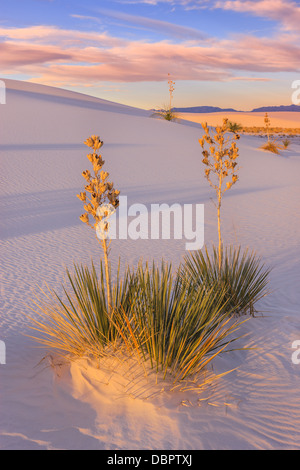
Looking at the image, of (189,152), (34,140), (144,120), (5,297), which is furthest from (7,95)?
(5,297)

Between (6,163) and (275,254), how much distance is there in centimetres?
780

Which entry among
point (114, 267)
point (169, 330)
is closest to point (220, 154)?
point (169, 330)

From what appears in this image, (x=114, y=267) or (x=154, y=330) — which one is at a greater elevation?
(x=154, y=330)

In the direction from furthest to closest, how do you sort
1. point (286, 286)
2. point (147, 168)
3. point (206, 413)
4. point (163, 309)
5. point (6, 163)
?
point (147, 168)
point (6, 163)
point (286, 286)
point (163, 309)
point (206, 413)

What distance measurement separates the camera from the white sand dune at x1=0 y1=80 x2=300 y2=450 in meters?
2.43

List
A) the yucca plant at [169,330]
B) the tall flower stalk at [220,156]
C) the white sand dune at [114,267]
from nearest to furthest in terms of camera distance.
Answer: the white sand dune at [114,267]
the yucca plant at [169,330]
the tall flower stalk at [220,156]

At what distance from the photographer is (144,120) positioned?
20750mm

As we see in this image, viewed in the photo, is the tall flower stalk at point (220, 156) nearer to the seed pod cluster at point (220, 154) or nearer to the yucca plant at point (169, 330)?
the seed pod cluster at point (220, 154)

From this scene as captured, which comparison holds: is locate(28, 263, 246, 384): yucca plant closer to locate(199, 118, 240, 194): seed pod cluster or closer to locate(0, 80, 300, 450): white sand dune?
locate(0, 80, 300, 450): white sand dune

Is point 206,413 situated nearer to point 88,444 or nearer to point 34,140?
point 88,444

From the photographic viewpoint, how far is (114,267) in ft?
18.9

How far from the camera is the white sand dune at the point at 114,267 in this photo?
2.43m

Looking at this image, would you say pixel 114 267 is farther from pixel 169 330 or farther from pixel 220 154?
pixel 169 330

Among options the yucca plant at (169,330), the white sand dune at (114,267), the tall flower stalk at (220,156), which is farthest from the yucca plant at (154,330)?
the tall flower stalk at (220,156)
